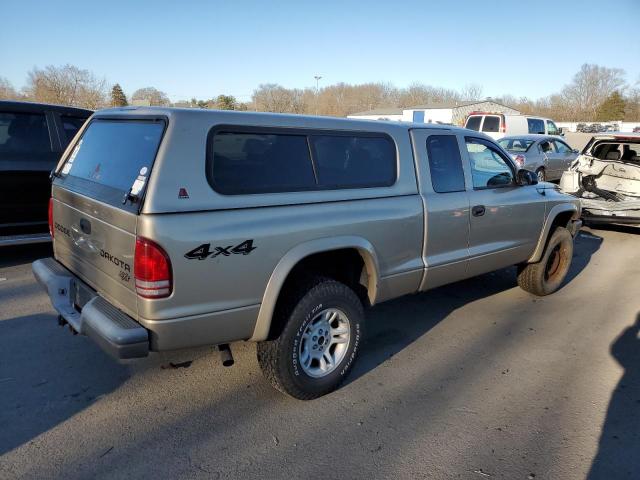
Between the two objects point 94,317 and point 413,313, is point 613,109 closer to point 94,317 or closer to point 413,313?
point 413,313

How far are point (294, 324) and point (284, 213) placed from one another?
697 mm

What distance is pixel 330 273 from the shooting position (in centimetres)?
341

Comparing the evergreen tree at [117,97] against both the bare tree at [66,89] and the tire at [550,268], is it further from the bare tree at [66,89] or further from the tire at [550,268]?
the tire at [550,268]

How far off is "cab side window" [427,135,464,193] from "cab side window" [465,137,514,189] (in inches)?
7.8

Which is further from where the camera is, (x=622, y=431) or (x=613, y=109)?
(x=613, y=109)

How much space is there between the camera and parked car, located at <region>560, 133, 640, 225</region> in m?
8.65

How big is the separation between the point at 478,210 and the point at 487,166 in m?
0.60

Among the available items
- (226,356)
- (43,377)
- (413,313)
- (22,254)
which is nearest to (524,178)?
(413,313)

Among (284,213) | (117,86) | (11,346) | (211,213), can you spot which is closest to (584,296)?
(284,213)

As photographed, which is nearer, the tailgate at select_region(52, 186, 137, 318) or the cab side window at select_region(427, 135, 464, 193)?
the tailgate at select_region(52, 186, 137, 318)

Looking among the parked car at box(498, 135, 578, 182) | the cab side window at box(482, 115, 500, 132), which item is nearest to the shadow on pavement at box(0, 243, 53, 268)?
the parked car at box(498, 135, 578, 182)

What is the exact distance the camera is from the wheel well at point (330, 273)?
3.02m

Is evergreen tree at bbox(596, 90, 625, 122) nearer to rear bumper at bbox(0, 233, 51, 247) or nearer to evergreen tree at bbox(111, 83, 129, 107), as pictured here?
evergreen tree at bbox(111, 83, 129, 107)

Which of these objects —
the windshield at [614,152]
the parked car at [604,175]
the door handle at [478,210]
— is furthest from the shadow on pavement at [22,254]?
the windshield at [614,152]
